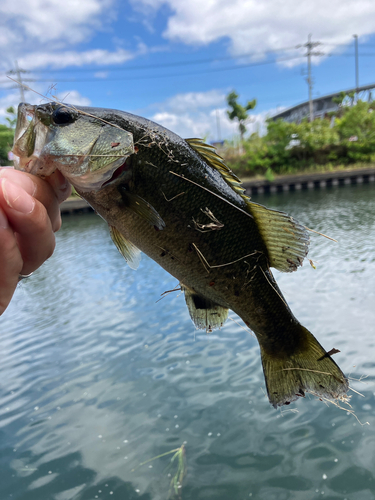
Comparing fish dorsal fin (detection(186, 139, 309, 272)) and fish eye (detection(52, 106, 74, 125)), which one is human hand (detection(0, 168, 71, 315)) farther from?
fish dorsal fin (detection(186, 139, 309, 272))

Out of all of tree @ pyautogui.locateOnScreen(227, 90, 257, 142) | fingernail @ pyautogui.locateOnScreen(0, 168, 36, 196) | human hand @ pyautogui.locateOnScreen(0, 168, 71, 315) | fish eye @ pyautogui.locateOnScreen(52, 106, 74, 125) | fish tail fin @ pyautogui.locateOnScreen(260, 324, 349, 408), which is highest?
tree @ pyautogui.locateOnScreen(227, 90, 257, 142)

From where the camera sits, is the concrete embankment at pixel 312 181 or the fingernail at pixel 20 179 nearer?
the fingernail at pixel 20 179

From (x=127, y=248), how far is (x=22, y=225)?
2.10 ft

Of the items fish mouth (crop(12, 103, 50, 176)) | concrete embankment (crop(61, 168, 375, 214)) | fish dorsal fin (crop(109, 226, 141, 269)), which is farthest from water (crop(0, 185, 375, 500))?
concrete embankment (crop(61, 168, 375, 214))

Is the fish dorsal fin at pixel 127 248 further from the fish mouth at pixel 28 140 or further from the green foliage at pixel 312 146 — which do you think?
the green foliage at pixel 312 146

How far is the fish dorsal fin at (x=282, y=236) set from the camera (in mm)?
1939

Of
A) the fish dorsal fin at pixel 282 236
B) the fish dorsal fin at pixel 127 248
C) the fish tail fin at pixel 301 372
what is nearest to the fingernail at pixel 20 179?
the fish dorsal fin at pixel 127 248

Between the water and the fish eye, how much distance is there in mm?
2341

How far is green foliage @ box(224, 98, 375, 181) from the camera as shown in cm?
3856

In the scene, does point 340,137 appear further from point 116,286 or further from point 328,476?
point 328,476

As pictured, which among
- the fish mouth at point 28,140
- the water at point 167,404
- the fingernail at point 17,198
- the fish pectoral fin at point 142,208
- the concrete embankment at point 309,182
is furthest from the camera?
the concrete embankment at point 309,182

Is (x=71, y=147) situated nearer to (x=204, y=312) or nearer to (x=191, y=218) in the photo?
(x=191, y=218)

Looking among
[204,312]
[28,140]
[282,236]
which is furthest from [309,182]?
[28,140]

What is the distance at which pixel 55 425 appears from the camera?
6129 millimetres
